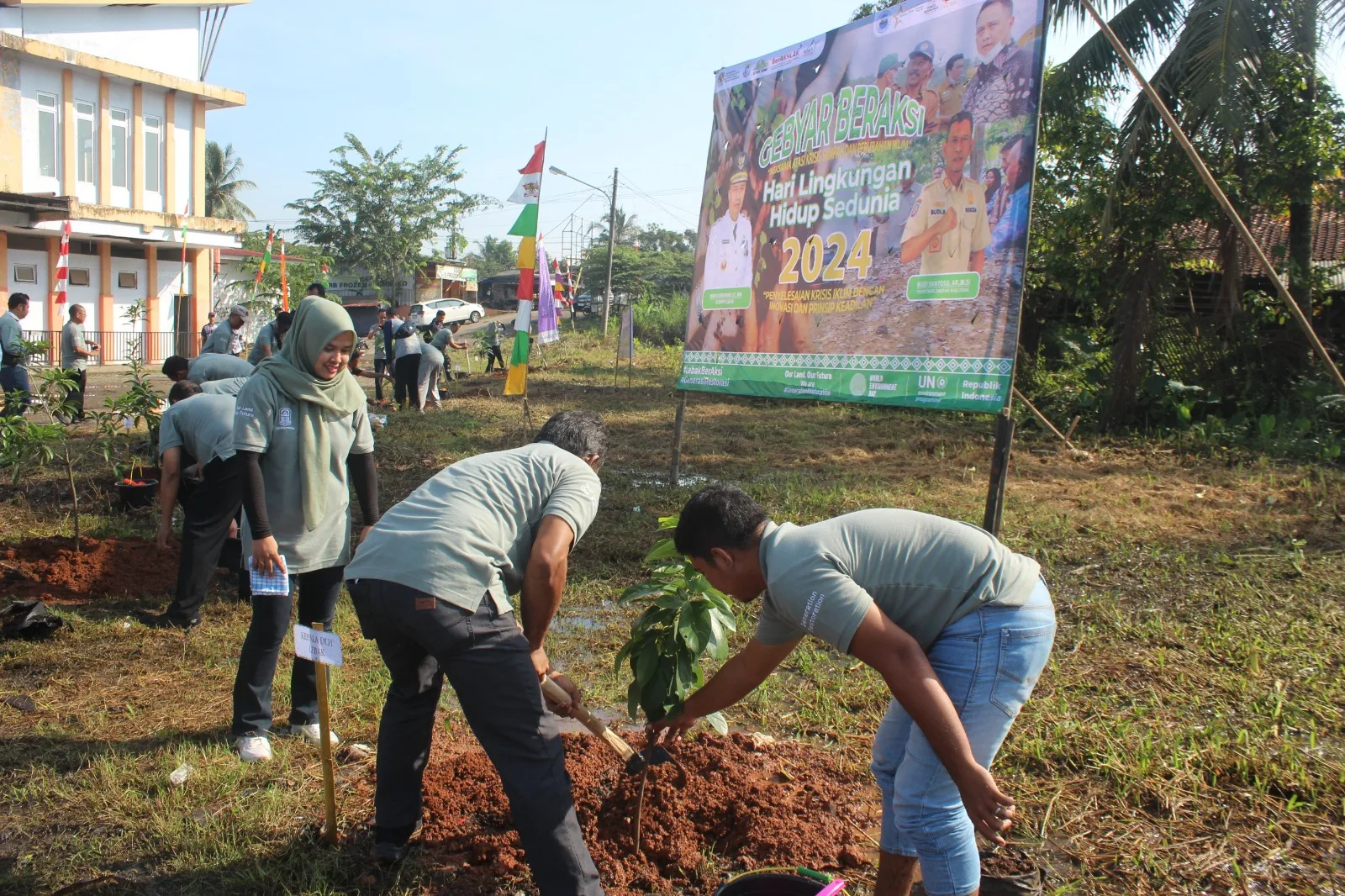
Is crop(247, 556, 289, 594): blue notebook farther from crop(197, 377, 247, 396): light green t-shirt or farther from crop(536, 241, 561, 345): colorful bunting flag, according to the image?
crop(536, 241, 561, 345): colorful bunting flag

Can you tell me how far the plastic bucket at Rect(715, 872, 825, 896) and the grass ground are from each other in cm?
80

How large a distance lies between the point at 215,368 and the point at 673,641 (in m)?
4.76

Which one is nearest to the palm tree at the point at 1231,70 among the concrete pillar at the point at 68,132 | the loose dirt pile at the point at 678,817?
the loose dirt pile at the point at 678,817

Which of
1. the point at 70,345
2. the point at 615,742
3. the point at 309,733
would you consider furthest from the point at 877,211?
the point at 70,345

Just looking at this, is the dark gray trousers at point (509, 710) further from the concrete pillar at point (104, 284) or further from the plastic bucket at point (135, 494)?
the concrete pillar at point (104, 284)

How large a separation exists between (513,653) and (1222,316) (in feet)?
34.9

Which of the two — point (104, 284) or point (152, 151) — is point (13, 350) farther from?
point (152, 151)

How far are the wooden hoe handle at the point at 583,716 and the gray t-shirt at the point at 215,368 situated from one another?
14.3 feet

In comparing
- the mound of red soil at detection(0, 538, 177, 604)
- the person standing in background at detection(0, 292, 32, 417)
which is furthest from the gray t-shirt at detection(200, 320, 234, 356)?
the mound of red soil at detection(0, 538, 177, 604)

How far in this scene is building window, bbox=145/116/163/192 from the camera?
23.8 metres

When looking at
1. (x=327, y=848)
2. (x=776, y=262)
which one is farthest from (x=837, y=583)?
(x=776, y=262)

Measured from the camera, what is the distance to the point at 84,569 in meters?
5.73

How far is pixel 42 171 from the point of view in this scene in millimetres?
21562

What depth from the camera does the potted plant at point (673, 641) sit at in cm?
276
